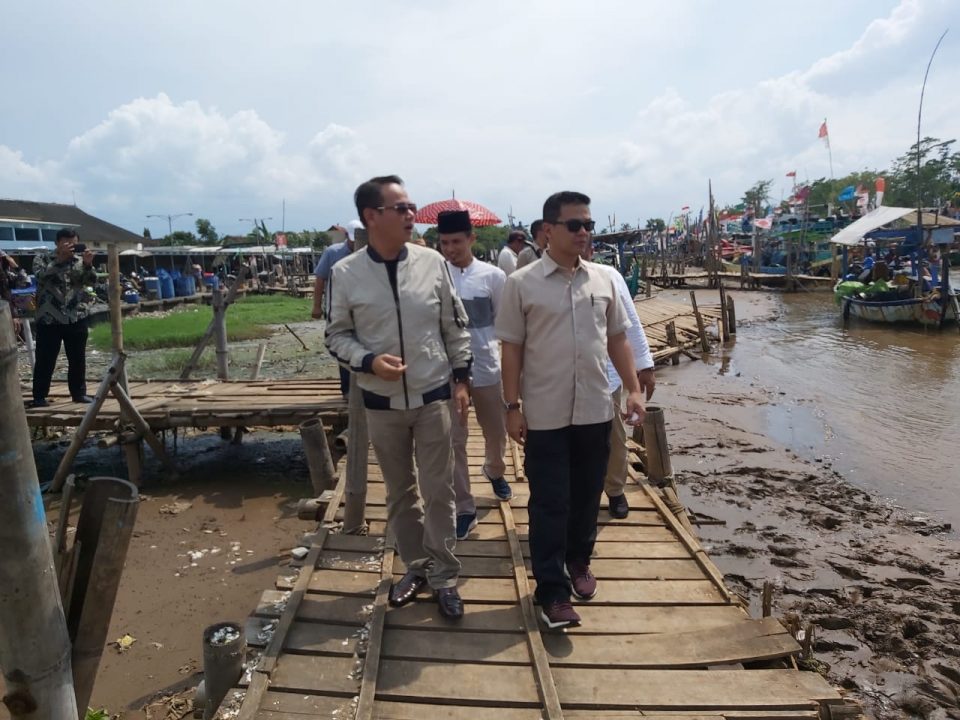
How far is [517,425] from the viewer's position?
2.92 m

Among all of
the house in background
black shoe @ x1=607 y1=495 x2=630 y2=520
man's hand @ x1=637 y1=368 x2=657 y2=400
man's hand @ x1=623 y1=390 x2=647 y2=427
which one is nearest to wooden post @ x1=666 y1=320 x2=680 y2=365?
black shoe @ x1=607 y1=495 x2=630 y2=520

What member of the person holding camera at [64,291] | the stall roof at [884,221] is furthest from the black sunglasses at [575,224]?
the stall roof at [884,221]

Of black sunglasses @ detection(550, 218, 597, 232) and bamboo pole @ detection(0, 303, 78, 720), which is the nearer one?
bamboo pole @ detection(0, 303, 78, 720)

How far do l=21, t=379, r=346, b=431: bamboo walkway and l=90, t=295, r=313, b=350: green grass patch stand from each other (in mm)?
9451

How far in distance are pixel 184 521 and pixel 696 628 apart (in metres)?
5.65

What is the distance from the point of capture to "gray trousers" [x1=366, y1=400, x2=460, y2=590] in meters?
2.86

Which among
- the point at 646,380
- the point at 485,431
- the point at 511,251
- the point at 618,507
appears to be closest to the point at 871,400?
the point at 511,251

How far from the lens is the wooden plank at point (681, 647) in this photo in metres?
2.71

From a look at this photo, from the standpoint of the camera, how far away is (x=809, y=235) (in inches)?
1432

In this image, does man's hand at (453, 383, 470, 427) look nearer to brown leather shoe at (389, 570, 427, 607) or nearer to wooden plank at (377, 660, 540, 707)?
brown leather shoe at (389, 570, 427, 607)

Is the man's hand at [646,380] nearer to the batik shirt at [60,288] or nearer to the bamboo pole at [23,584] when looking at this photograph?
the bamboo pole at [23,584]

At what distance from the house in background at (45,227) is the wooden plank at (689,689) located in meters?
28.5

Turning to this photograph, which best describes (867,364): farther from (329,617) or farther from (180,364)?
(180,364)

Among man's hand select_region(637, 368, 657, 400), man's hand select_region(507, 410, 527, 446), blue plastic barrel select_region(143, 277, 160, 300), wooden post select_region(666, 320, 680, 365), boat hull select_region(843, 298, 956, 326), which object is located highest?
blue plastic barrel select_region(143, 277, 160, 300)
